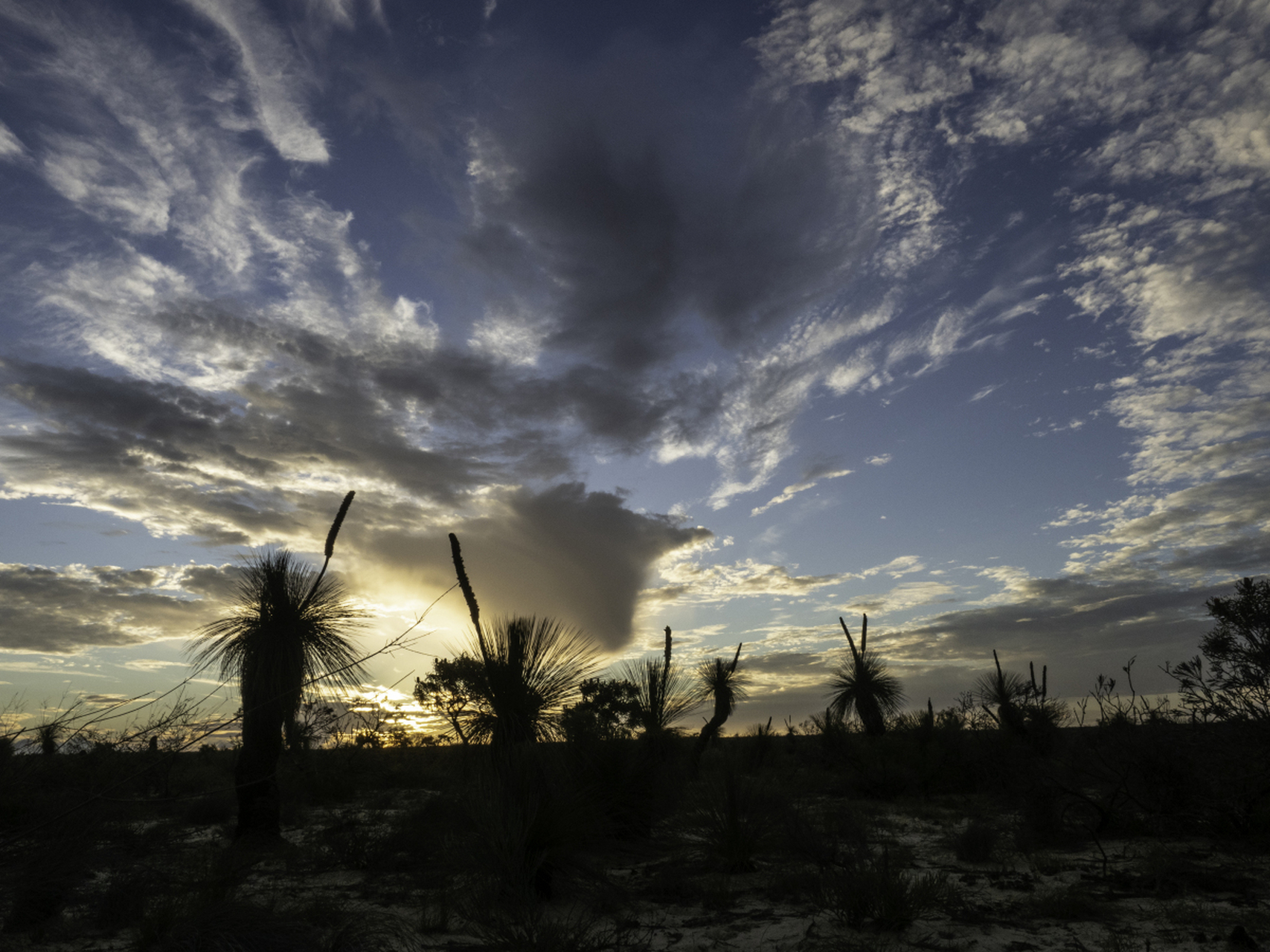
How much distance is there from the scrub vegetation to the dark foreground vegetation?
0.12ft

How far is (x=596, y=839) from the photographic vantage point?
8.02m

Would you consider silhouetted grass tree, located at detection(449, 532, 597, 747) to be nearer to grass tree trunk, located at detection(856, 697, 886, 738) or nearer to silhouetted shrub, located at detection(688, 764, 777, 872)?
silhouetted shrub, located at detection(688, 764, 777, 872)

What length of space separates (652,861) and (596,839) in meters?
2.09

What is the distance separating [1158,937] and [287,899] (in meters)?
8.41

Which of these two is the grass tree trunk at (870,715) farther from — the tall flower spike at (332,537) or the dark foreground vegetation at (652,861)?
the tall flower spike at (332,537)

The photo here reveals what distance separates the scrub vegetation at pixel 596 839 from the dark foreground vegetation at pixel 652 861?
4cm

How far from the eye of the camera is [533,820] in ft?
22.3

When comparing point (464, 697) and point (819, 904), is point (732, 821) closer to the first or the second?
point (819, 904)

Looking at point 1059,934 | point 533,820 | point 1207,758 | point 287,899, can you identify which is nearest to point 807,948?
point 1059,934

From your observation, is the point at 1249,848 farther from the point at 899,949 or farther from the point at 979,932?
the point at 899,949

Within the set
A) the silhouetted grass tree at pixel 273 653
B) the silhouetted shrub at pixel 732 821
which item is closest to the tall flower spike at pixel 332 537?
the silhouetted grass tree at pixel 273 653

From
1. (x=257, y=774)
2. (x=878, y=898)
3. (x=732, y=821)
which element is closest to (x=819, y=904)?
(x=878, y=898)

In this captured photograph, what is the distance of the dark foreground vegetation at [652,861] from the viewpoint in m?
5.18

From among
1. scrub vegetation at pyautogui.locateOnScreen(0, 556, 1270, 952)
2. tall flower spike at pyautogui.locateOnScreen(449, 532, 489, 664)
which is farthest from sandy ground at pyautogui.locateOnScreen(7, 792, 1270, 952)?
tall flower spike at pyautogui.locateOnScreen(449, 532, 489, 664)
